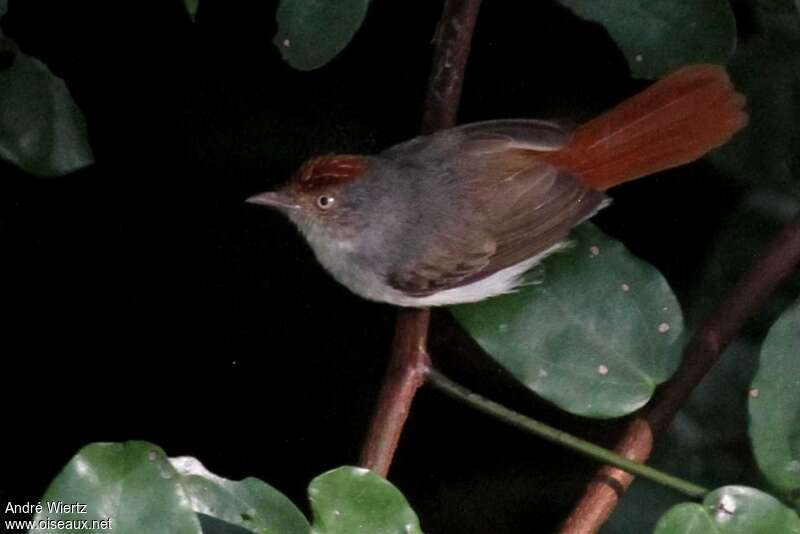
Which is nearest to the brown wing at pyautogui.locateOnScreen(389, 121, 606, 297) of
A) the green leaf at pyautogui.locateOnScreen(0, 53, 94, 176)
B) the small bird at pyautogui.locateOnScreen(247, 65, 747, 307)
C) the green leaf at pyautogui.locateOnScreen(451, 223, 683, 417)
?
the small bird at pyautogui.locateOnScreen(247, 65, 747, 307)

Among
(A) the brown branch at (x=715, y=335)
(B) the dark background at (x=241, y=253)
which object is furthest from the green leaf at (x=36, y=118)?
(A) the brown branch at (x=715, y=335)

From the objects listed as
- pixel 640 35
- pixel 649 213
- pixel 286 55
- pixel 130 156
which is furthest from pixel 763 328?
pixel 130 156

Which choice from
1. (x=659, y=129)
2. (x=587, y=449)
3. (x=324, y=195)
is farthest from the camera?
(x=324, y=195)

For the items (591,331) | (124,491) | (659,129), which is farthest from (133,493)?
(659,129)

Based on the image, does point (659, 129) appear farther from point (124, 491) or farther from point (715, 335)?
point (124, 491)

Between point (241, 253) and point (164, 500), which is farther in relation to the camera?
point (241, 253)

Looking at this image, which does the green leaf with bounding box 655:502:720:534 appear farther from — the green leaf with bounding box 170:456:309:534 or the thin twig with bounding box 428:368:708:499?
the green leaf with bounding box 170:456:309:534

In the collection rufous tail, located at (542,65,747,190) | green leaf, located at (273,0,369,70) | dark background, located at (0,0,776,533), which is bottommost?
dark background, located at (0,0,776,533)

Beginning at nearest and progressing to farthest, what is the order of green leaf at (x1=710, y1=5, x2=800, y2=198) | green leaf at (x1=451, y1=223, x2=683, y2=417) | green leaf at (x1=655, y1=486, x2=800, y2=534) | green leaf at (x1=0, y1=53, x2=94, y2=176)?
green leaf at (x1=655, y1=486, x2=800, y2=534) → green leaf at (x1=451, y1=223, x2=683, y2=417) → green leaf at (x1=0, y1=53, x2=94, y2=176) → green leaf at (x1=710, y1=5, x2=800, y2=198)
